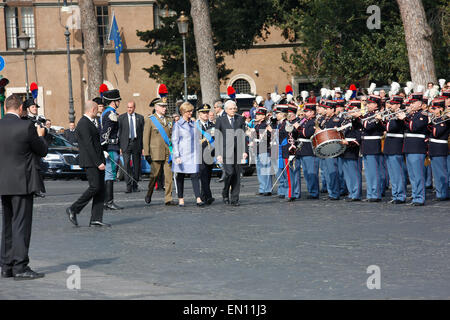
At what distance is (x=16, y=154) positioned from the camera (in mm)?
9656

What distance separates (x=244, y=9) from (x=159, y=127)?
2116 cm

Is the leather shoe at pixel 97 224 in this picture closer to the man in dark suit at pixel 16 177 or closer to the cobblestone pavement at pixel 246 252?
the cobblestone pavement at pixel 246 252

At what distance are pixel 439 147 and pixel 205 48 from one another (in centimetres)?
1365

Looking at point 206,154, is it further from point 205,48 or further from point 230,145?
point 205,48

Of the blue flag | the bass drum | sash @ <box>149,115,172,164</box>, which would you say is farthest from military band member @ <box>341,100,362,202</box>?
the blue flag

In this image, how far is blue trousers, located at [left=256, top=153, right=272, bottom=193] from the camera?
18775 mm

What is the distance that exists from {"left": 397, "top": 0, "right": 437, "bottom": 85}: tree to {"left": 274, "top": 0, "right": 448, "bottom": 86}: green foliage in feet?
20.1

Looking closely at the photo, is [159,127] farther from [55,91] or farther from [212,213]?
[55,91]

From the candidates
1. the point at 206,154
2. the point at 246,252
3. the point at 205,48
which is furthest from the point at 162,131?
the point at 205,48

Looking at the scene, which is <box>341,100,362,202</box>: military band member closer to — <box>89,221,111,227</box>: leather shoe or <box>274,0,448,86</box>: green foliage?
<box>89,221,111,227</box>: leather shoe

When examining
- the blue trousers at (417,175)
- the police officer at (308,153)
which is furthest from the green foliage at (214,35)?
the blue trousers at (417,175)

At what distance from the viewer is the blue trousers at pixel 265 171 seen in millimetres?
18775

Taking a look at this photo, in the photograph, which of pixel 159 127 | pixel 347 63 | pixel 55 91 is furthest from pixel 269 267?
pixel 55 91

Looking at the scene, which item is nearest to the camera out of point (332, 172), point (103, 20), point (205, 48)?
point (332, 172)
